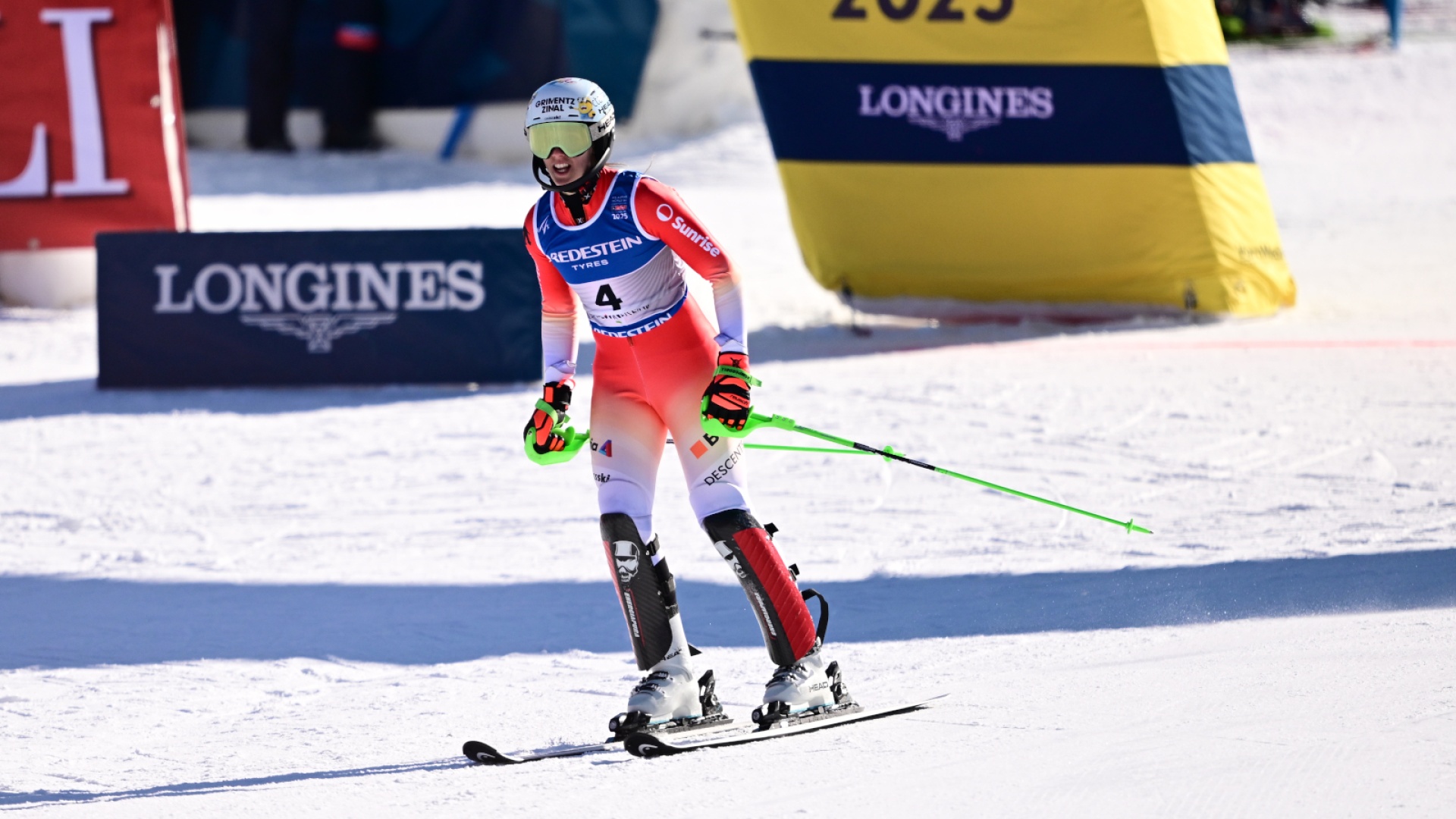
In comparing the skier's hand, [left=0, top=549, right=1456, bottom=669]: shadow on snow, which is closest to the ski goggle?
the skier's hand

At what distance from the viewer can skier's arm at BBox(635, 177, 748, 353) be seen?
446 cm

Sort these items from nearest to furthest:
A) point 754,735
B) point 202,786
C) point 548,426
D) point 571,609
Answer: point 202,786, point 754,735, point 548,426, point 571,609

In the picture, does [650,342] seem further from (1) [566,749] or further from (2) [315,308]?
(2) [315,308]

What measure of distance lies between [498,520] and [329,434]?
203cm

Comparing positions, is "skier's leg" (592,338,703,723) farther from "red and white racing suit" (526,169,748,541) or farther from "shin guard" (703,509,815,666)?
"shin guard" (703,509,815,666)

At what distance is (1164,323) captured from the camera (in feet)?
37.7

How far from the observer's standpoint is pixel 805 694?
4.49m

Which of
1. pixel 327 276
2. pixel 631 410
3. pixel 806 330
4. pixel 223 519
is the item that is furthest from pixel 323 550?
pixel 806 330

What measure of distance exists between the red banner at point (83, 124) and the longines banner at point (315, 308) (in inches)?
127

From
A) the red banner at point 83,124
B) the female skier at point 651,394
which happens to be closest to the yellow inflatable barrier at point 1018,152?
the red banner at point 83,124

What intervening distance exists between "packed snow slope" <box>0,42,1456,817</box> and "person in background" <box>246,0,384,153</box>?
776 centimetres

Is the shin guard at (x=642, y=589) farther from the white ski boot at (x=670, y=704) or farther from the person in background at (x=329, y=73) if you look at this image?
the person in background at (x=329, y=73)

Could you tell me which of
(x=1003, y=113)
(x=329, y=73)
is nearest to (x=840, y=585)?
(x=1003, y=113)

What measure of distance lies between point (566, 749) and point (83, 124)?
34.5 feet
